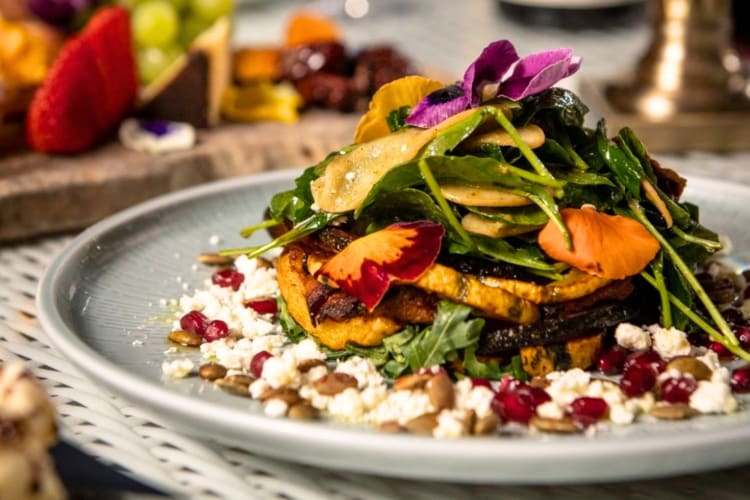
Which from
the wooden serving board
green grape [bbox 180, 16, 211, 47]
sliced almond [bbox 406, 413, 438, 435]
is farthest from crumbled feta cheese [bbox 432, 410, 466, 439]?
green grape [bbox 180, 16, 211, 47]

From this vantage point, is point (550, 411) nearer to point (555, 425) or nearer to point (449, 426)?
point (555, 425)

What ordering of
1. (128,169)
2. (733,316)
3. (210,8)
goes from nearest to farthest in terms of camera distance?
1. (733,316)
2. (128,169)
3. (210,8)

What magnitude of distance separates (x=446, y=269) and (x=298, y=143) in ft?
4.66

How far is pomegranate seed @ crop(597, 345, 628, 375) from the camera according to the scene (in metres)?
1.52

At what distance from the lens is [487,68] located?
1627mm

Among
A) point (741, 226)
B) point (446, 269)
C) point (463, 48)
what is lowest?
point (463, 48)

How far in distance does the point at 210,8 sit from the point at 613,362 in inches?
89.4

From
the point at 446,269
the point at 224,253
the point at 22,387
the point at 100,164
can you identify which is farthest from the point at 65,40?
the point at 22,387

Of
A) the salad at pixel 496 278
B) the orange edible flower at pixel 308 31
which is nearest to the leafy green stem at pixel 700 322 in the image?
the salad at pixel 496 278

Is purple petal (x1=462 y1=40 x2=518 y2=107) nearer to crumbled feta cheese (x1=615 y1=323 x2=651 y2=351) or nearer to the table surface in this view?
crumbled feta cheese (x1=615 y1=323 x2=651 y2=351)

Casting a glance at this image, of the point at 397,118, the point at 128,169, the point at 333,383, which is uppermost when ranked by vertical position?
the point at 397,118

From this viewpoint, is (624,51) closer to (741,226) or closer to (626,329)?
(741,226)

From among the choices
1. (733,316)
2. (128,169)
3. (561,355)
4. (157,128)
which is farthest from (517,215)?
(157,128)

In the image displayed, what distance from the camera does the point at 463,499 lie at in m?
1.34
